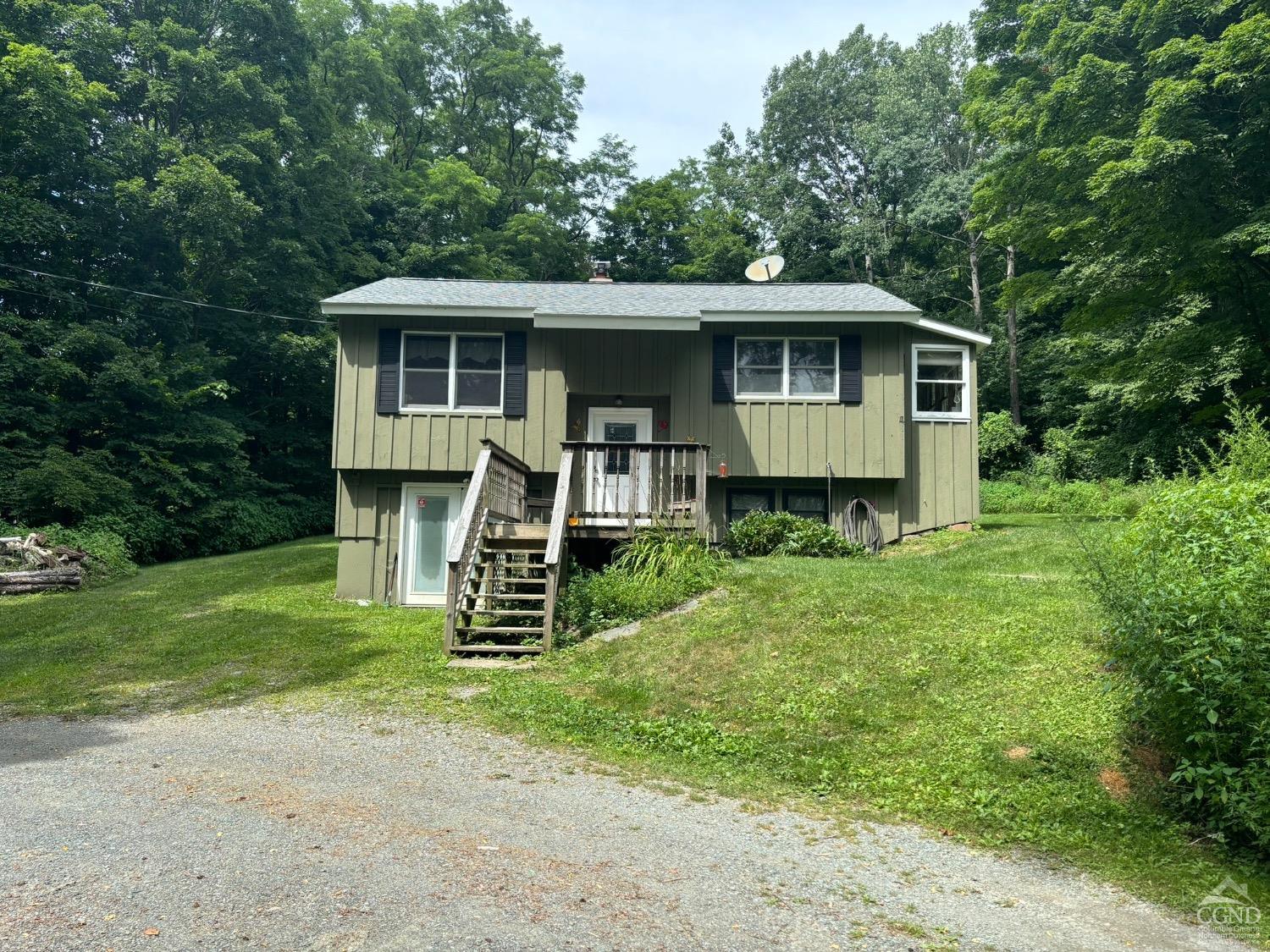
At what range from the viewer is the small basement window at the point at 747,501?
13172 mm

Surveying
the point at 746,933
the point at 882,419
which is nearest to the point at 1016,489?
the point at 882,419

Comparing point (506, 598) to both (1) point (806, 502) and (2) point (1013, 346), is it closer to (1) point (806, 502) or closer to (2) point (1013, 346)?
(1) point (806, 502)

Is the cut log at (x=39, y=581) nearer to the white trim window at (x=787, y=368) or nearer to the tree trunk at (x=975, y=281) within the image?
the white trim window at (x=787, y=368)

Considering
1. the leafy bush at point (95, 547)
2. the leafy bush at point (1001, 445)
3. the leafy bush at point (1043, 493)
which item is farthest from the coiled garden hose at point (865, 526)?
the leafy bush at point (1001, 445)

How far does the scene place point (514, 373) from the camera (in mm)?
12969

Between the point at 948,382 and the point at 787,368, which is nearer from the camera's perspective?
the point at 787,368

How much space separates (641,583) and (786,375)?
5.15 meters

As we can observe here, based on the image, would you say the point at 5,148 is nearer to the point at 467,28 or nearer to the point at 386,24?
the point at 386,24

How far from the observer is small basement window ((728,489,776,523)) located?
1317cm

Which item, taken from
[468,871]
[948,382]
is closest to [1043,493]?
[948,382]

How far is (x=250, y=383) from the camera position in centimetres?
2552

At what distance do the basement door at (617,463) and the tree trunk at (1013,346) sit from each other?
55.8 ft

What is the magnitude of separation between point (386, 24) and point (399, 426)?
29915 millimetres

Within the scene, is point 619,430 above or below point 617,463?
above
